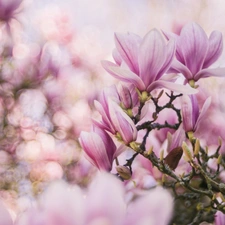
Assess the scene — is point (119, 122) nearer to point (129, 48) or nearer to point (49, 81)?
point (129, 48)

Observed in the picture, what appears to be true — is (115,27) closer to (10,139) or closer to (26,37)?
(26,37)

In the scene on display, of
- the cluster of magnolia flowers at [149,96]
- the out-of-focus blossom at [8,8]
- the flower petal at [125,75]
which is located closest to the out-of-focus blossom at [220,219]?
the cluster of magnolia flowers at [149,96]

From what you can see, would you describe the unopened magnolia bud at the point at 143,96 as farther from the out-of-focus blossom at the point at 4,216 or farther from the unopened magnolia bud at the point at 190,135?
the out-of-focus blossom at the point at 4,216

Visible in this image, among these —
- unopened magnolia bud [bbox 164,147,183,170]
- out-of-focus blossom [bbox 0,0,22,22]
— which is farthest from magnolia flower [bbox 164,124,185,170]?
out-of-focus blossom [bbox 0,0,22,22]

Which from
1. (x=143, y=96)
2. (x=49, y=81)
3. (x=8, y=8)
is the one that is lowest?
(x=49, y=81)

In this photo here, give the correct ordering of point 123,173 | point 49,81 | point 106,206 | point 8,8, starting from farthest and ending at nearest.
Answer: point 49,81 < point 8,8 < point 123,173 < point 106,206

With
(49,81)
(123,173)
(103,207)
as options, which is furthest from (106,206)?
(49,81)

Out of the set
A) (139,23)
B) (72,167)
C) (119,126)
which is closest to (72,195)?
(119,126)

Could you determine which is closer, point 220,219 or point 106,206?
point 106,206
